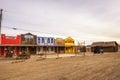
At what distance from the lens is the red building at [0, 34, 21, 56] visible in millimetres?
44750

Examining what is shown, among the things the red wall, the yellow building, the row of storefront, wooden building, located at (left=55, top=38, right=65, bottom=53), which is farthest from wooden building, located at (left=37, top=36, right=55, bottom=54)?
the red wall

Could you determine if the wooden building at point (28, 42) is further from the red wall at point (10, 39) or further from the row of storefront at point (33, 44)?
the red wall at point (10, 39)

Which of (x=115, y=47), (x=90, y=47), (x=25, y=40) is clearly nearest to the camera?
(x=25, y=40)

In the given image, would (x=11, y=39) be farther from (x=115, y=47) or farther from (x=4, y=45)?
(x=115, y=47)

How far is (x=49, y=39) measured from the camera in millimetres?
56438

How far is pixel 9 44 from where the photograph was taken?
4541 cm

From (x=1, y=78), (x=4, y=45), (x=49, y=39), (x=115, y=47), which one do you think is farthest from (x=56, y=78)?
(x=115, y=47)

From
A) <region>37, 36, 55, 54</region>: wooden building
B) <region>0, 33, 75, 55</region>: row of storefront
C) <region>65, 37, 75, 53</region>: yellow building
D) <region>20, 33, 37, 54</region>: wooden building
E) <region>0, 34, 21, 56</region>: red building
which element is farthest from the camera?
<region>65, 37, 75, 53</region>: yellow building

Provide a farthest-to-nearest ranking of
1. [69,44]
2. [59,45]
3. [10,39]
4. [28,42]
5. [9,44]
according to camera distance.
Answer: [69,44] < [59,45] < [28,42] < [10,39] < [9,44]

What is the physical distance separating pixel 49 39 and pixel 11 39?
13.2 m

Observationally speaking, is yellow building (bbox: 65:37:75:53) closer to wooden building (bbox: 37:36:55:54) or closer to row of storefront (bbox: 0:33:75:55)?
row of storefront (bbox: 0:33:75:55)

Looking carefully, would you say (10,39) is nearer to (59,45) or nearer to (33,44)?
(33,44)

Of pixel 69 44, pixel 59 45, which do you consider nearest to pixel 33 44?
pixel 59 45

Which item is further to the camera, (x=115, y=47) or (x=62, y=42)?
(x=115, y=47)
